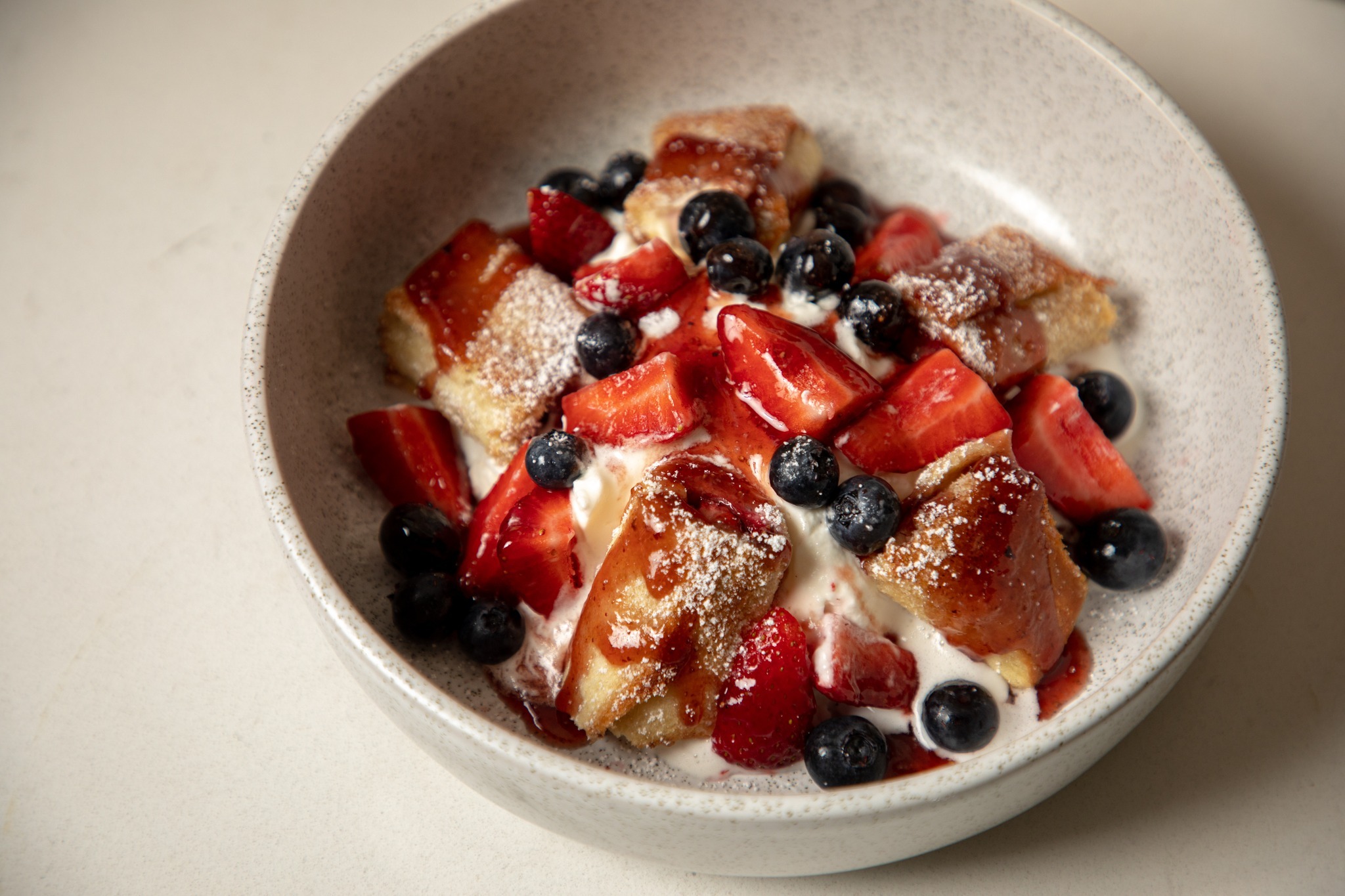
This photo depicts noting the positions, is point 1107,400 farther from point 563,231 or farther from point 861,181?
point 563,231

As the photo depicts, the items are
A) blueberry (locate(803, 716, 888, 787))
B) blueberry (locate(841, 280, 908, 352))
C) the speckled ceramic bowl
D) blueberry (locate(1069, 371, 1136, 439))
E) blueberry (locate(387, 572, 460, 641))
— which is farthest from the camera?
blueberry (locate(1069, 371, 1136, 439))

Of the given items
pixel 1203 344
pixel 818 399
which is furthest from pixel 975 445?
pixel 1203 344

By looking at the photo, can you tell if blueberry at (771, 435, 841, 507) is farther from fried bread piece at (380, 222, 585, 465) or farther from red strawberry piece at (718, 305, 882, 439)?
fried bread piece at (380, 222, 585, 465)

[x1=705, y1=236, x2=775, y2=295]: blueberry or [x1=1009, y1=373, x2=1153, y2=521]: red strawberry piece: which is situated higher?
[x1=705, y1=236, x2=775, y2=295]: blueberry

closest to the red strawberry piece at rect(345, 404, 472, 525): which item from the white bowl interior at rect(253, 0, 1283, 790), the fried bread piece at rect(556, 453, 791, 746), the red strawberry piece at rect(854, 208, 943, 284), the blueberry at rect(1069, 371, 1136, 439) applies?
the white bowl interior at rect(253, 0, 1283, 790)

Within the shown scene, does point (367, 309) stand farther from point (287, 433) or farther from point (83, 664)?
point (83, 664)

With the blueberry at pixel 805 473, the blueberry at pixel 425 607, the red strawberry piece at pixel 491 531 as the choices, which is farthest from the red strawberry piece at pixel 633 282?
the blueberry at pixel 425 607
